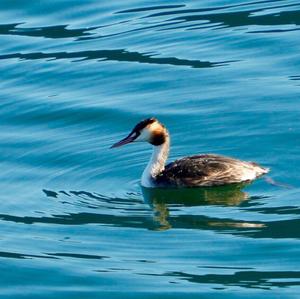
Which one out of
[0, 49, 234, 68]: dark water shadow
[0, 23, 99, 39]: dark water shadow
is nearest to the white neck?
[0, 49, 234, 68]: dark water shadow

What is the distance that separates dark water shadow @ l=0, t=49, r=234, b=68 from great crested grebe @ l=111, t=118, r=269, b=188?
3.84 metres

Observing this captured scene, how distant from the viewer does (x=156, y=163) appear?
1727 cm

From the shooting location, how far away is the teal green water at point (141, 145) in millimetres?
14445

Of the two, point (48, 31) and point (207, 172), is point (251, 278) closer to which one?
point (207, 172)

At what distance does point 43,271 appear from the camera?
47.9ft

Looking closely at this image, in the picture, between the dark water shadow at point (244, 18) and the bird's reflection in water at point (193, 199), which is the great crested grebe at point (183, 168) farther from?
the dark water shadow at point (244, 18)

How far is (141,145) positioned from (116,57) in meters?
3.53

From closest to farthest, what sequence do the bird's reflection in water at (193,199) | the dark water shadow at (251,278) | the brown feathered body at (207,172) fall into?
1. the dark water shadow at (251,278)
2. the bird's reflection in water at (193,199)
3. the brown feathered body at (207,172)

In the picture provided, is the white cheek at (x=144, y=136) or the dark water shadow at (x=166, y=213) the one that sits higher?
the white cheek at (x=144, y=136)

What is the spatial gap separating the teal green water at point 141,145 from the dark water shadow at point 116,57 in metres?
0.04

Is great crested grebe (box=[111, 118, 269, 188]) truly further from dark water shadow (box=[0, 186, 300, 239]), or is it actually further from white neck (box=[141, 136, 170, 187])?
dark water shadow (box=[0, 186, 300, 239])

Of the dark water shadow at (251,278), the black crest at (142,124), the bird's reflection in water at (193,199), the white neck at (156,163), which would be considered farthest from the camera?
the black crest at (142,124)

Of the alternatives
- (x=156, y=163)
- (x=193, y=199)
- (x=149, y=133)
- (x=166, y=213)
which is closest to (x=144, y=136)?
(x=149, y=133)

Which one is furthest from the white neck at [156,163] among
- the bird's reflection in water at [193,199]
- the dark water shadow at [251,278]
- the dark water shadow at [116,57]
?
the dark water shadow at [116,57]
